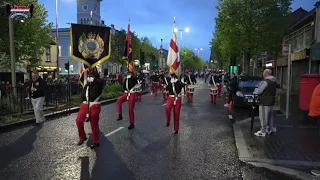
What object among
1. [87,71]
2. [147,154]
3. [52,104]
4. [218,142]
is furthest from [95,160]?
[52,104]

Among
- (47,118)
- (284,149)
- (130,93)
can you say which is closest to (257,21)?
(130,93)

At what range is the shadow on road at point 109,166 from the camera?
5.21 metres

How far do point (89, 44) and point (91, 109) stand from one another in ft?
5.68

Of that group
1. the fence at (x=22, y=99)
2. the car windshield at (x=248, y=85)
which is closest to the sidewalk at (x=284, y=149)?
the car windshield at (x=248, y=85)

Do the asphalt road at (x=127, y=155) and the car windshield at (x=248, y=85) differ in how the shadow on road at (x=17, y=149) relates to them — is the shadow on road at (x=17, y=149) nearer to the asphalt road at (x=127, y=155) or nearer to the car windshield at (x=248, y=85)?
the asphalt road at (x=127, y=155)

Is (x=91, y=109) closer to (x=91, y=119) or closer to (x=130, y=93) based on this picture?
(x=91, y=119)

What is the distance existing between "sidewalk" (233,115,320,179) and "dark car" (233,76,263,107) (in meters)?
4.95

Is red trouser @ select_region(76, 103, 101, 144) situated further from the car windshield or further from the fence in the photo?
the car windshield

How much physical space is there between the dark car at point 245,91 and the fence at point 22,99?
850 centimetres

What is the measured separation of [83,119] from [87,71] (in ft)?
4.32

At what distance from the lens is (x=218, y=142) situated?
25.8 ft

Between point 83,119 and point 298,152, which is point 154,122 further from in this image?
point 298,152

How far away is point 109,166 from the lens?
5742mm

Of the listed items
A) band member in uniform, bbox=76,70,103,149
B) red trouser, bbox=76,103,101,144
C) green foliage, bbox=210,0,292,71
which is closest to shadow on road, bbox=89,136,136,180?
red trouser, bbox=76,103,101,144
